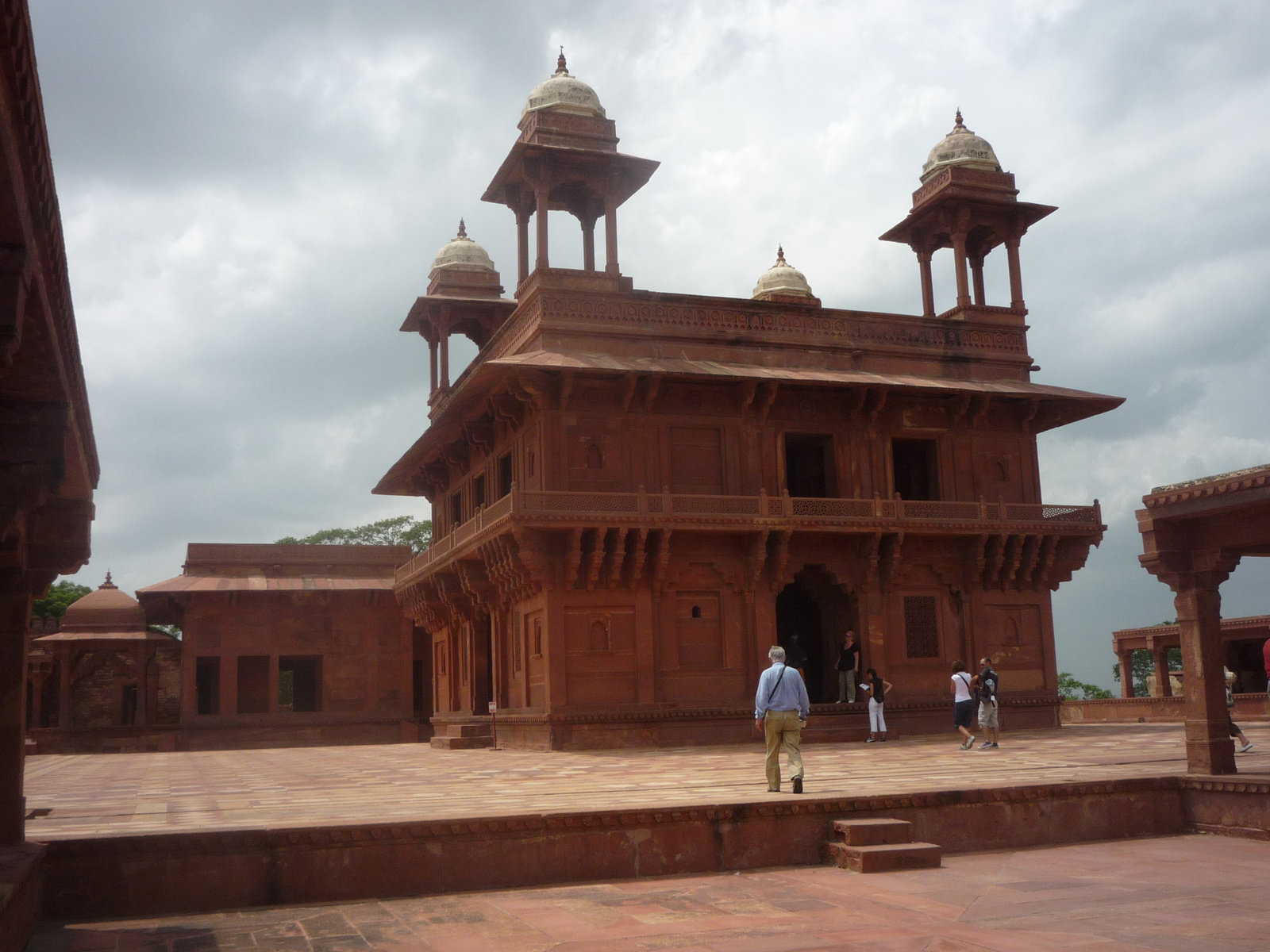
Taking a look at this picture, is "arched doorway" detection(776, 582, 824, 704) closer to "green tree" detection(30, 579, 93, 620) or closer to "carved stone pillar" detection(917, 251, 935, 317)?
"carved stone pillar" detection(917, 251, 935, 317)

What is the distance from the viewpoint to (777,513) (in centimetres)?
2192

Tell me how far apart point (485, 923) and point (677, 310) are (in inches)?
671

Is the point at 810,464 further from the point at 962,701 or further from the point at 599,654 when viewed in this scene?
the point at 962,701

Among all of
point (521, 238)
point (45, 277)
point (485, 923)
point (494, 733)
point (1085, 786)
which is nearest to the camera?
point (45, 277)

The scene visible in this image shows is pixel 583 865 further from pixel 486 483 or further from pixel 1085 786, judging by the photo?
pixel 486 483

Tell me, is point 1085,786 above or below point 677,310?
below

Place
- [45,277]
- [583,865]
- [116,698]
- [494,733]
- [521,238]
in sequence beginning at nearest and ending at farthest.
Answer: [45,277] → [583,865] → [494,733] → [521,238] → [116,698]

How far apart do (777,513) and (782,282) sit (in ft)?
46.4

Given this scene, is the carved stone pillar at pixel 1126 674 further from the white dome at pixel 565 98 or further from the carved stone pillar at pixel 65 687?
the carved stone pillar at pixel 65 687

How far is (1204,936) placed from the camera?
6.00 m

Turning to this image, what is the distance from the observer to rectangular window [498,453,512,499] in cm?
2491

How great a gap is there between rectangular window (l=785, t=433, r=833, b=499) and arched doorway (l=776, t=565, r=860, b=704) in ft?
5.70

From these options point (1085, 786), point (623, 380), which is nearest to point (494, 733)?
point (623, 380)

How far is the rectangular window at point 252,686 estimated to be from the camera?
121ft
